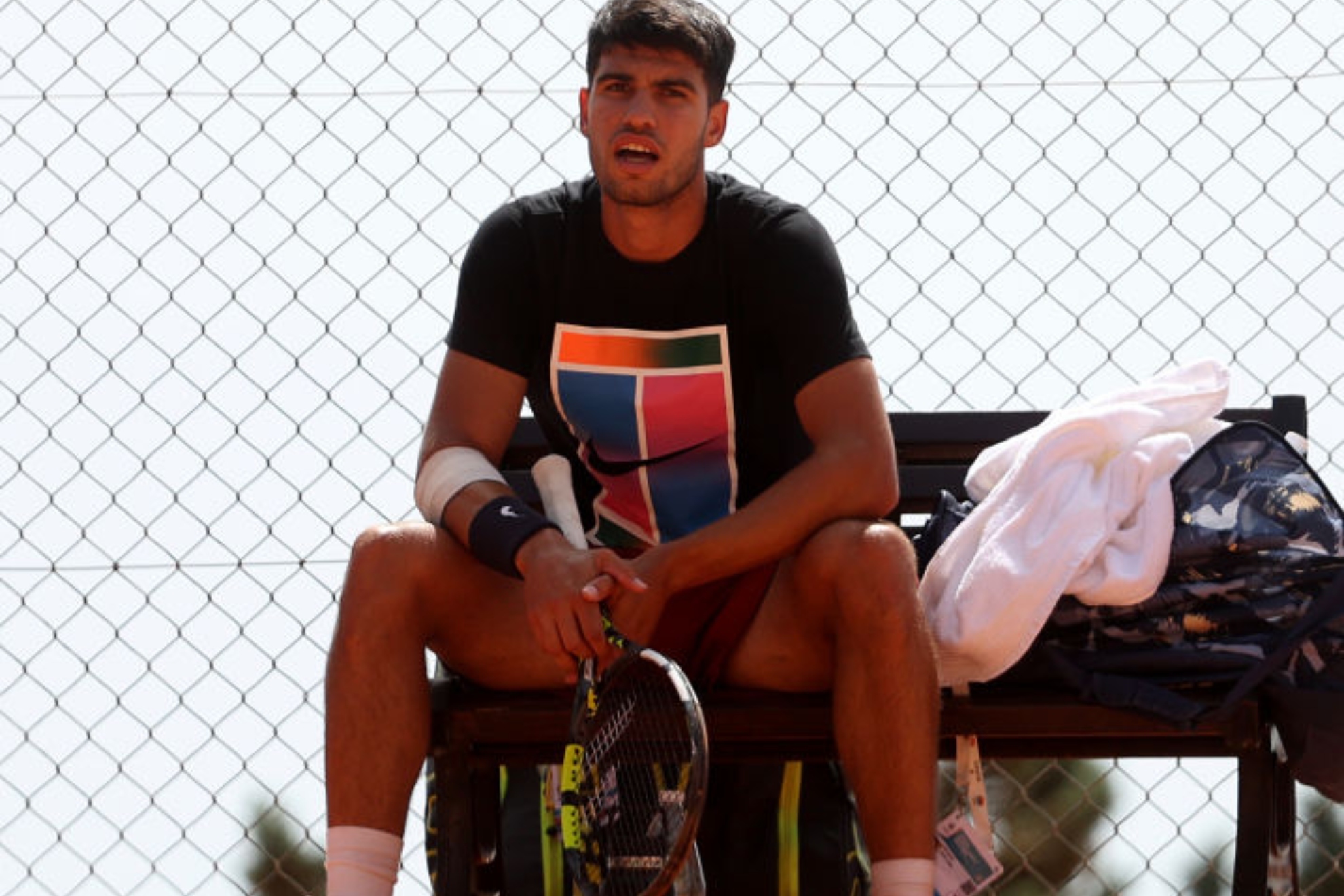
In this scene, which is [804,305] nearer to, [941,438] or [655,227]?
[655,227]

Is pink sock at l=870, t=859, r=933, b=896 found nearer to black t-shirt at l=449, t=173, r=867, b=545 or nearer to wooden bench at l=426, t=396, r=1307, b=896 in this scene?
wooden bench at l=426, t=396, r=1307, b=896

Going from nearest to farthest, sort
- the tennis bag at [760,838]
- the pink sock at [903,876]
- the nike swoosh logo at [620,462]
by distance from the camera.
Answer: the pink sock at [903,876] → the tennis bag at [760,838] → the nike swoosh logo at [620,462]

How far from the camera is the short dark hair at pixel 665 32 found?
3.55 meters

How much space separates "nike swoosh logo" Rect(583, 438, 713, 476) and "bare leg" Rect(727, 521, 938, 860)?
0.37m

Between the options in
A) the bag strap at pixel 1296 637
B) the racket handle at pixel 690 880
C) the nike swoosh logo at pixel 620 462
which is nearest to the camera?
the racket handle at pixel 690 880

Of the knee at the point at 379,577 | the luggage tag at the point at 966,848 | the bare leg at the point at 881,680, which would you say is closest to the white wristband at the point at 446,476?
the knee at the point at 379,577

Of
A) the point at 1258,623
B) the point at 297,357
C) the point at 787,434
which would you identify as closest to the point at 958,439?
the point at 787,434

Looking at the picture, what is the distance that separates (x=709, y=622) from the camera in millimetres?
3322

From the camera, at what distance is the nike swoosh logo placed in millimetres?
3549

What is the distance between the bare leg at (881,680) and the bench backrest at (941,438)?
1.92ft

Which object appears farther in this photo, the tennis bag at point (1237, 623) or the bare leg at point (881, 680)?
the tennis bag at point (1237, 623)

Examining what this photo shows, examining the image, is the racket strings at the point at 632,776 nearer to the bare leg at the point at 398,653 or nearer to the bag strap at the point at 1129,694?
the bare leg at the point at 398,653

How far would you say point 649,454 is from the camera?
3.55 metres

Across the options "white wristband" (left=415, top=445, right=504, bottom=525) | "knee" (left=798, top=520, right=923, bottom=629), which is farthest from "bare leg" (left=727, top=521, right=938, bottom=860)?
"white wristband" (left=415, top=445, right=504, bottom=525)
